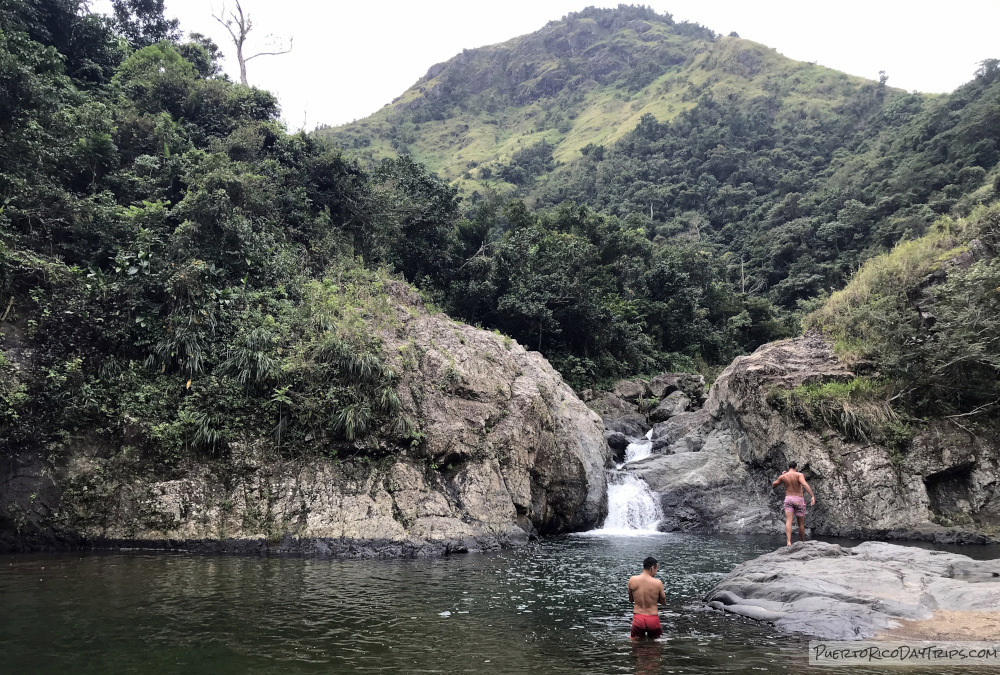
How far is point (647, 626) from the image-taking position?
348 inches

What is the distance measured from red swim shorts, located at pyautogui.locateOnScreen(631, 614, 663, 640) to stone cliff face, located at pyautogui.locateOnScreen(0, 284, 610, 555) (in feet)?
28.2

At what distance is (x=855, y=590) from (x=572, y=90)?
5570 inches

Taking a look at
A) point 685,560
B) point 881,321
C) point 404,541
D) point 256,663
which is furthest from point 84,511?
point 881,321

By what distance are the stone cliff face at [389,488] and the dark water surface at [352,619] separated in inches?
47.8

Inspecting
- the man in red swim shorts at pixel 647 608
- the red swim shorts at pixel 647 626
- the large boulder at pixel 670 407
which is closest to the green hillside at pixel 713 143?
the large boulder at pixel 670 407

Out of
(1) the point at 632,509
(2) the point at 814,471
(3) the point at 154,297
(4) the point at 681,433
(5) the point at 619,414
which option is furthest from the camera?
(5) the point at 619,414

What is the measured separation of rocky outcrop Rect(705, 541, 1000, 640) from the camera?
9.01 metres

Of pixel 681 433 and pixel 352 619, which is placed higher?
pixel 681 433

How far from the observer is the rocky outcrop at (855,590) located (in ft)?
29.6

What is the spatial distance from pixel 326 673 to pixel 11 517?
517 inches

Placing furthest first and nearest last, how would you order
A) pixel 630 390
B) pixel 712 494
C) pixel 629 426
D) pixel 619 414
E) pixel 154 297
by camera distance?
pixel 630 390, pixel 619 414, pixel 629 426, pixel 712 494, pixel 154 297

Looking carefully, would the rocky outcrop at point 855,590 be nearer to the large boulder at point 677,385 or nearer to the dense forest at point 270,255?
the dense forest at point 270,255

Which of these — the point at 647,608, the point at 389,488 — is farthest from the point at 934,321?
the point at 389,488

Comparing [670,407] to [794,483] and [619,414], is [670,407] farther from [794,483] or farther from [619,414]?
[794,483]
